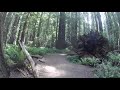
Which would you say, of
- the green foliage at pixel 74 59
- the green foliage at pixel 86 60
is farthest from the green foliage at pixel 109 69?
the green foliage at pixel 74 59

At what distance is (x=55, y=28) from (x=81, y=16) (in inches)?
21.9

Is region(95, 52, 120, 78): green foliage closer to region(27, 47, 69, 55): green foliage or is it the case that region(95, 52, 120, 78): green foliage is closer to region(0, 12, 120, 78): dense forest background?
region(0, 12, 120, 78): dense forest background

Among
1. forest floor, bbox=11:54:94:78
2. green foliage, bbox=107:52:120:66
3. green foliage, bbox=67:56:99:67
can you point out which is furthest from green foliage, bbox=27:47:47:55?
green foliage, bbox=107:52:120:66

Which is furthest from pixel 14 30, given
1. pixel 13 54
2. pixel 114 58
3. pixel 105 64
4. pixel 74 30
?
pixel 114 58

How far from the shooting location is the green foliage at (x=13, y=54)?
15.9ft

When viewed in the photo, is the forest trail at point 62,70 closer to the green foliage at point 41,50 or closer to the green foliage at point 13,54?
the green foliage at point 41,50

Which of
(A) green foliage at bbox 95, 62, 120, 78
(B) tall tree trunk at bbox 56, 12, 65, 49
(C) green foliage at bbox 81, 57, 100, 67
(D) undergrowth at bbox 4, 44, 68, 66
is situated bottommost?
(A) green foliage at bbox 95, 62, 120, 78

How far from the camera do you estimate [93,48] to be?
16.4 feet

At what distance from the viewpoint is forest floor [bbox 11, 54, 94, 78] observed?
4.86 m

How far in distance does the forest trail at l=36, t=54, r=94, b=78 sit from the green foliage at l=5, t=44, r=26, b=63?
0.36m
